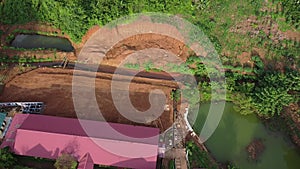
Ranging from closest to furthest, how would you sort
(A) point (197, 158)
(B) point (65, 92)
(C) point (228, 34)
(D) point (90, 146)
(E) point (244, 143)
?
(D) point (90, 146) → (A) point (197, 158) → (E) point (244, 143) → (B) point (65, 92) → (C) point (228, 34)

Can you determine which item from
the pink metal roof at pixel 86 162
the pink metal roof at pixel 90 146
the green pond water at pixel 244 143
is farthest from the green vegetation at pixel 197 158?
the pink metal roof at pixel 86 162

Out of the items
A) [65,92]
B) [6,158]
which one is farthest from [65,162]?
[65,92]

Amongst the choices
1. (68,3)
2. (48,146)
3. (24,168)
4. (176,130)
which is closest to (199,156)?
(176,130)

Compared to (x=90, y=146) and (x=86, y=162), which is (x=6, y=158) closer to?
(x=86, y=162)

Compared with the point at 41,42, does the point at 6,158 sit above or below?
below

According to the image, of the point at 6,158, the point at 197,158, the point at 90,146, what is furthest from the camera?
the point at 197,158

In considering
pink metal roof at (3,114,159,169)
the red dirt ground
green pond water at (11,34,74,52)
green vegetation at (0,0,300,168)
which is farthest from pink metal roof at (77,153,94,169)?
green pond water at (11,34,74,52)
